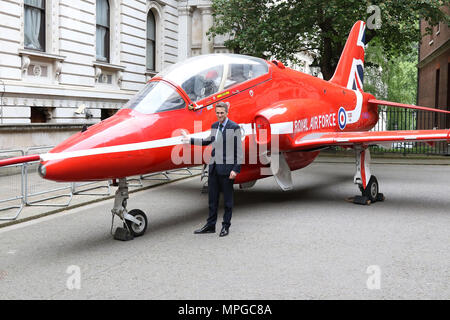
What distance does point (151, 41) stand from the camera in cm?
2480

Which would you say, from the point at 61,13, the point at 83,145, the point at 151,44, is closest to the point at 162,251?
the point at 83,145

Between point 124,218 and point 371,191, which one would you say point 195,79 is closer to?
point 124,218

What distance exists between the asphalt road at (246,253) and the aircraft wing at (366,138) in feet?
3.91

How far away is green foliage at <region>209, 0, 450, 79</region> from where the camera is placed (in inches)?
664

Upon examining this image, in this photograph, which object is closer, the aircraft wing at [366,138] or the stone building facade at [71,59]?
the aircraft wing at [366,138]

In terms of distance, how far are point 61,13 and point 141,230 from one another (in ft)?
43.1

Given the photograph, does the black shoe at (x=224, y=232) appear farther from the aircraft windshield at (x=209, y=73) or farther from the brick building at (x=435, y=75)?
the brick building at (x=435, y=75)

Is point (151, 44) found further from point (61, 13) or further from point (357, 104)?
point (357, 104)

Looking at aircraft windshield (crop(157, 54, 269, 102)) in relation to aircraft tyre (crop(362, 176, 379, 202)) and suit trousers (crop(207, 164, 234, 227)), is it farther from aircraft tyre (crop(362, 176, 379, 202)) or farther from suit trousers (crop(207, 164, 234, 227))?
aircraft tyre (crop(362, 176, 379, 202))

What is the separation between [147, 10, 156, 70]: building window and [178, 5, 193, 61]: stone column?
2.00 m

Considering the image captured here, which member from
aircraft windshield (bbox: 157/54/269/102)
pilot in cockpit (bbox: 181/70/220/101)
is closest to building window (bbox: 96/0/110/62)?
aircraft windshield (bbox: 157/54/269/102)

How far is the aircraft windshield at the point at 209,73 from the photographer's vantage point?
719cm

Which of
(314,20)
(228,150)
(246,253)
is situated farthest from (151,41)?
(246,253)

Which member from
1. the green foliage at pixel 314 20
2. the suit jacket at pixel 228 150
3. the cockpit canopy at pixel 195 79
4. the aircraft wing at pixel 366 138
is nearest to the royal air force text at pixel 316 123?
the aircraft wing at pixel 366 138
